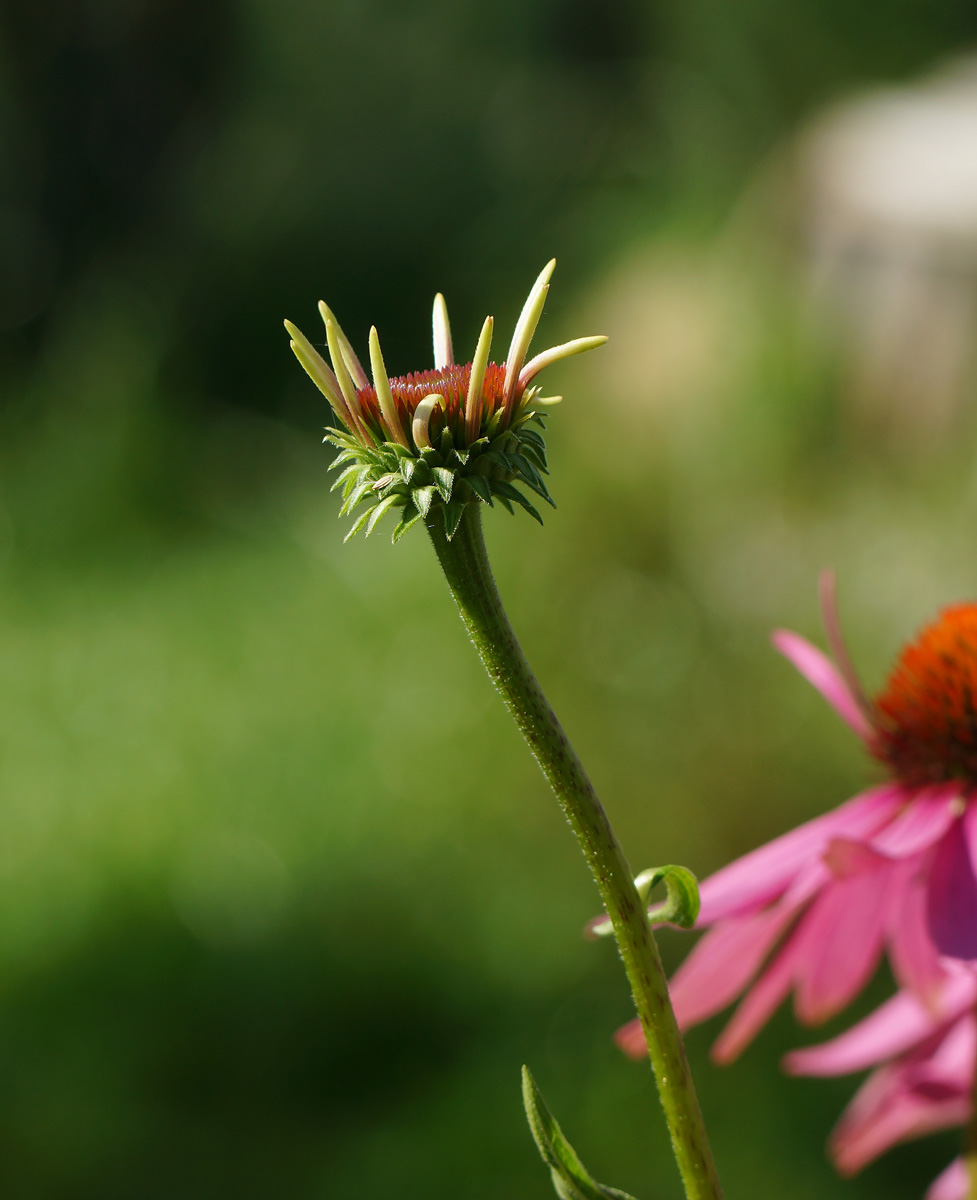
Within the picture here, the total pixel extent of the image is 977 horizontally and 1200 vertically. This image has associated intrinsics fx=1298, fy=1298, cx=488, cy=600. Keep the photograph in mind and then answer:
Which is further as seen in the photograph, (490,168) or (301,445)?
(490,168)

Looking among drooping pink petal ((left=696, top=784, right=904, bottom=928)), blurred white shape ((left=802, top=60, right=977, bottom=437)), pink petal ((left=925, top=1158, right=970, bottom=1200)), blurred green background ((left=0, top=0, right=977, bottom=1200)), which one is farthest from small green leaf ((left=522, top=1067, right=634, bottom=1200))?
blurred white shape ((left=802, top=60, right=977, bottom=437))

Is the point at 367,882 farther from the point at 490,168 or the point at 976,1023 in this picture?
the point at 490,168

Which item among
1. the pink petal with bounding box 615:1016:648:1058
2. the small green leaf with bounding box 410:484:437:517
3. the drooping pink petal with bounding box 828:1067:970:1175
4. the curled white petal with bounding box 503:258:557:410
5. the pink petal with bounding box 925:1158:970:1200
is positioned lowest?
the pink petal with bounding box 925:1158:970:1200

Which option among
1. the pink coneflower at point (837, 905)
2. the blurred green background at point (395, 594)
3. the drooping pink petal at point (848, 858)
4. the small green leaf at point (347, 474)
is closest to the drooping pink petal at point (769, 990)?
the pink coneflower at point (837, 905)

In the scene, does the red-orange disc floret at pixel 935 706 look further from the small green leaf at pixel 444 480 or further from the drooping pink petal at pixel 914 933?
the small green leaf at pixel 444 480

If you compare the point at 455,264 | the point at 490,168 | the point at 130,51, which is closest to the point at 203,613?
the point at 455,264

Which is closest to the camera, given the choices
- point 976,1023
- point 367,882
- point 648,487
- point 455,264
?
point 976,1023

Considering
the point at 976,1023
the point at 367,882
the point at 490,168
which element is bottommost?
the point at 367,882

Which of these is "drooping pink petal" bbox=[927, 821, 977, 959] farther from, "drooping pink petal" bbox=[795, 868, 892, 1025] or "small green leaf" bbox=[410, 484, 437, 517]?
"small green leaf" bbox=[410, 484, 437, 517]
